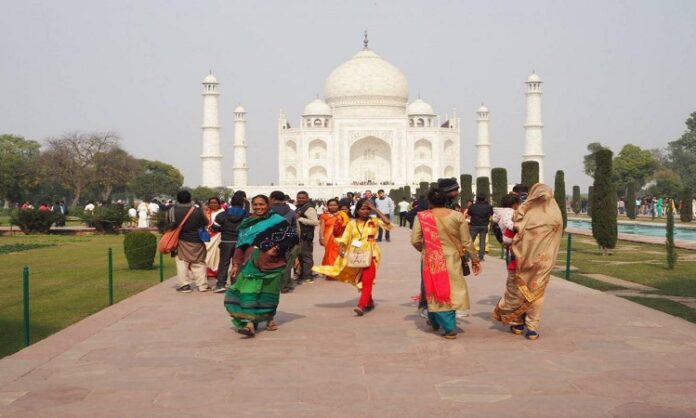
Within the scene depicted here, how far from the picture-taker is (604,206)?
14.0 metres

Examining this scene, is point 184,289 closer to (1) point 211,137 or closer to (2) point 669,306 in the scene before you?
(2) point 669,306

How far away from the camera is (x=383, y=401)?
4082 mm

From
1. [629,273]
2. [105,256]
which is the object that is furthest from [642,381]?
[105,256]

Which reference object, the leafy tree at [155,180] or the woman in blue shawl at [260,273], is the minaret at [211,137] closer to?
the leafy tree at [155,180]

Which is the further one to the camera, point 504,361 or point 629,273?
point 629,273

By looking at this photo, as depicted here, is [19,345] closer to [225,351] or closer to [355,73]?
[225,351]

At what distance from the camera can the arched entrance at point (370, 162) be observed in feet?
185

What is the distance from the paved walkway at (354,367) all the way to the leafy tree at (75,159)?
31.3m

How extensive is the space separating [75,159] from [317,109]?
2212cm

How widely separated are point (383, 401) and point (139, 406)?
1.24 m

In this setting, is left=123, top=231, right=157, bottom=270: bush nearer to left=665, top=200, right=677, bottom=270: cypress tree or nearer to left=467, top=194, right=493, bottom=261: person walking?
left=467, top=194, right=493, bottom=261: person walking

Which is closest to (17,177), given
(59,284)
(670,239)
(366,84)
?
(366,84)

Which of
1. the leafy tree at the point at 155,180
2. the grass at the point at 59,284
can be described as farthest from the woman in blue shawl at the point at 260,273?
the leafy tree at the point at 155,180

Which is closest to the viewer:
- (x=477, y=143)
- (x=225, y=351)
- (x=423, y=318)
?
(x=225, y=351)
